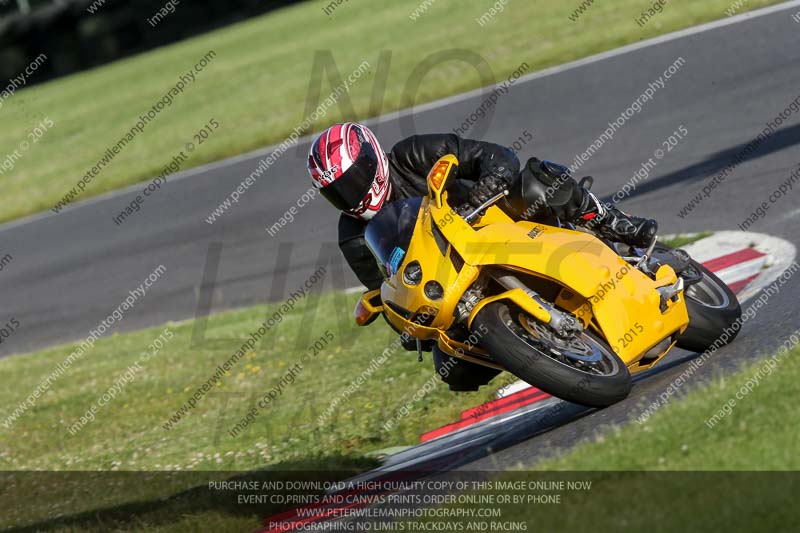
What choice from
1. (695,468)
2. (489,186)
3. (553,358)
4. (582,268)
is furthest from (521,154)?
(695,468)

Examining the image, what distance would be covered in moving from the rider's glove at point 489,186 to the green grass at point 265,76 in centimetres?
1243

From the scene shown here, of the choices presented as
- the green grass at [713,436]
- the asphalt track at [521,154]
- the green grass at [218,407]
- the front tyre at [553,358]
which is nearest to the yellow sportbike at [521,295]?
the front tyre at [553,358]

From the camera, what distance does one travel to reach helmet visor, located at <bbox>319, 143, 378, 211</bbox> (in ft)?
19.8

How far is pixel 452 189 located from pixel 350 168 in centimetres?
64

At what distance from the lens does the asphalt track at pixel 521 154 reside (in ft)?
37.8

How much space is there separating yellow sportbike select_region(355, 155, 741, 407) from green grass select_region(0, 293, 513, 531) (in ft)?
6.02

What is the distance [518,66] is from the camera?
18453mm

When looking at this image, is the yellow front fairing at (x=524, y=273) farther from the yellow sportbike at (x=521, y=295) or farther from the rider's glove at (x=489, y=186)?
the rider's glove at (x=489, y=186)

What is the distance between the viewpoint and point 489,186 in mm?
5793

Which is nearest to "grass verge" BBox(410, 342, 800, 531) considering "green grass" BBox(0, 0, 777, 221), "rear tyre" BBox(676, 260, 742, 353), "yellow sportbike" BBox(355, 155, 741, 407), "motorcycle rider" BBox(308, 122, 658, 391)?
"yellow sportbike" BBox(355, 155, 741, 407)

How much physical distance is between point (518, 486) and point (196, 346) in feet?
24.4

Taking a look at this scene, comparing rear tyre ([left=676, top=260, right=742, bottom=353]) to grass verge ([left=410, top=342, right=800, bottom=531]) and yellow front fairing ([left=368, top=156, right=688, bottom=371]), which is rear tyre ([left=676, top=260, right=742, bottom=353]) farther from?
grass verge ([left=410, top=342, right=800, bottom=531])

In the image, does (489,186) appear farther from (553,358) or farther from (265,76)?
(265,76)

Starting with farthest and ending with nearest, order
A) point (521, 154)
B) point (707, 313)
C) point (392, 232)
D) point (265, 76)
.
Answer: point (265, 76) < point (521, 154) < point (707, 313) < point (392, 232)
